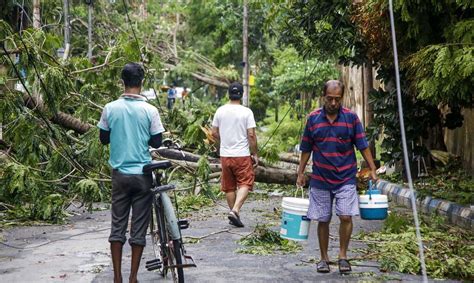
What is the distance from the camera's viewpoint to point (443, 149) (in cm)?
1502

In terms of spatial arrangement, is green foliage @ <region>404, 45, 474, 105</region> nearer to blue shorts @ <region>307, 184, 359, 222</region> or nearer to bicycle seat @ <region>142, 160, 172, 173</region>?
blue shorts @ <region>307, 184, 359, 222</region>

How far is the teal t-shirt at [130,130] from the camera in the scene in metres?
6.62

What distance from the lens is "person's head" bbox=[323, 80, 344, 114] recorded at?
7488mm

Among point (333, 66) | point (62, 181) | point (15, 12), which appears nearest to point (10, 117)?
point (62, 181)

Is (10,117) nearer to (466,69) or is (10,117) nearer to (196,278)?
(196,278)

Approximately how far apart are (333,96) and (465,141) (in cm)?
802

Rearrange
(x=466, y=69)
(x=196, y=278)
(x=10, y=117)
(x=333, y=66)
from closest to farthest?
(x=196, y=278), (x=466, y=69), (x=10, y=117), (x=333, y=66)

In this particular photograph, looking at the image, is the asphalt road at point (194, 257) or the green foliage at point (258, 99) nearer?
the asphalt road at point (194, 257)

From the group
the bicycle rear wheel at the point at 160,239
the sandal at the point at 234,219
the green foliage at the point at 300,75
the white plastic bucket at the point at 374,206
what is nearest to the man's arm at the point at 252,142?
the sandal at the point at 234,219

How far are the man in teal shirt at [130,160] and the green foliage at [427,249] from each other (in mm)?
2479

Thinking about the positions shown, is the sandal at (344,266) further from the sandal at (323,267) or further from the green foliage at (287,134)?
the green foliage at (287,134)

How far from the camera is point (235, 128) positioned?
10.8 m

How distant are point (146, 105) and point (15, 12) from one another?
11.7 metres

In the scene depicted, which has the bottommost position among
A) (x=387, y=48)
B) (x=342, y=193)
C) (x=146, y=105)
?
(x=342, y=193)
